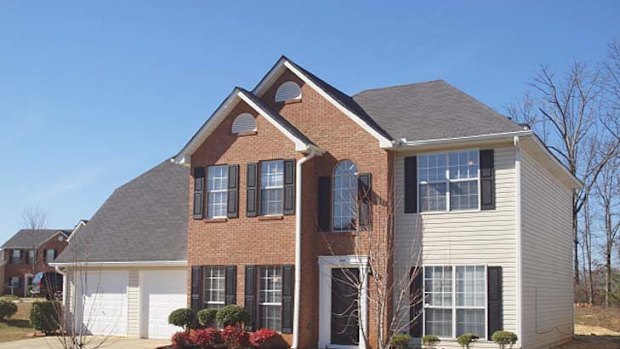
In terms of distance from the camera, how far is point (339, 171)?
21.4 metres

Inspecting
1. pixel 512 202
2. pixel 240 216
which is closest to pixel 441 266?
pixel 512 202

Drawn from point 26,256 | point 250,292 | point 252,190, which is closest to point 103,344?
point 250,292

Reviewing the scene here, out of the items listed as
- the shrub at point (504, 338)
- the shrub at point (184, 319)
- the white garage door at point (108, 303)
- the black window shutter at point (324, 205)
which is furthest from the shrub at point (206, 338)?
the shrub at point (504, 338)

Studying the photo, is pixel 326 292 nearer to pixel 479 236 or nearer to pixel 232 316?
pixel 232 316

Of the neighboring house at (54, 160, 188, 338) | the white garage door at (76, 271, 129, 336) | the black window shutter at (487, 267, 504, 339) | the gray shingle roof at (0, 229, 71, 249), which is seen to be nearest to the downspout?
the neighboring house at (54, 160, 188, 338)

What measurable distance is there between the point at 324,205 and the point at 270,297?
3180 millimetres

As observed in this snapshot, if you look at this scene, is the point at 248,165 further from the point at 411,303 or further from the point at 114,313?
the point at 114,313

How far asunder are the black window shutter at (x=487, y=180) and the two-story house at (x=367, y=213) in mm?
38

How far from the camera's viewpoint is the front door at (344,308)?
20.8m

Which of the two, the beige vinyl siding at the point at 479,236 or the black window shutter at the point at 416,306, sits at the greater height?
the beige vinyl siding at the point at 479,236

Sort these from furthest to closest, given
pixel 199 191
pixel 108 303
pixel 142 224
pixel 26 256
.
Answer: pixel 26 256, pixel 142 224, pixel 108 303, pixel 199 191

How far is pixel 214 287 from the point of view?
73.5ft

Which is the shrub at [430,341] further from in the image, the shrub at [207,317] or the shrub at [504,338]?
the shrub at [207,317]

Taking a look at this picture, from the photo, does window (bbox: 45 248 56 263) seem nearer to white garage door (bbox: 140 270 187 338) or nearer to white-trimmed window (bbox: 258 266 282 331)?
white garage door (bbox: 140 270 187 338)
